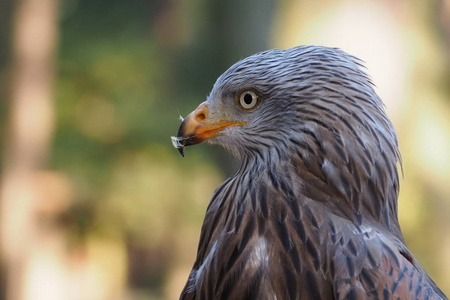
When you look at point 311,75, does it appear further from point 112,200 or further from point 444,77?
point 112,200

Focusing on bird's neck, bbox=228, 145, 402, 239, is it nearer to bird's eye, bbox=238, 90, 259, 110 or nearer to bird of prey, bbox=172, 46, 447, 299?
bird of prey, bbox=172, 46, 447, 299

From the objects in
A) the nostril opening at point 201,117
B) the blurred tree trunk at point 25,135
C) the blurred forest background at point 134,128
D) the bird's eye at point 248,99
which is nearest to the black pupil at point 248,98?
the bird's eye at point 248,99

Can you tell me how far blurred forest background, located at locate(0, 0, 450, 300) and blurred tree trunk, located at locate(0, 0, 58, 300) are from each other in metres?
0.02

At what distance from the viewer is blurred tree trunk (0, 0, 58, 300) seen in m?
10.5

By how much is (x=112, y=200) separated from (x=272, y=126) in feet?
36.4

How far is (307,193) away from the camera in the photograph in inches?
100

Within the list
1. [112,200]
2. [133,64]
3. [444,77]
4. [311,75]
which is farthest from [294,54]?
[133,64]

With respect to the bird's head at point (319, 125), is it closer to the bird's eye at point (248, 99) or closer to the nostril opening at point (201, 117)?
the bird's eye at point (248, 99)

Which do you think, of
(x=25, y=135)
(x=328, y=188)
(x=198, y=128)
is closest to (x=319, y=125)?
(x=328, y=188)

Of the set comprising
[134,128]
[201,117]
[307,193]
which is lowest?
[307,193]

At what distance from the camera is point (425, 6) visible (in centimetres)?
1244

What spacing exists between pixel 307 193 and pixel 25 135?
8992mm

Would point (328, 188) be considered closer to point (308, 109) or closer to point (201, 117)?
point (308, 109)

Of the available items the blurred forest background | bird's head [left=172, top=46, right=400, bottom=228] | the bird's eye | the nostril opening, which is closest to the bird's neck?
bird's head [left=172, top=46, right=400, bottom=228]
